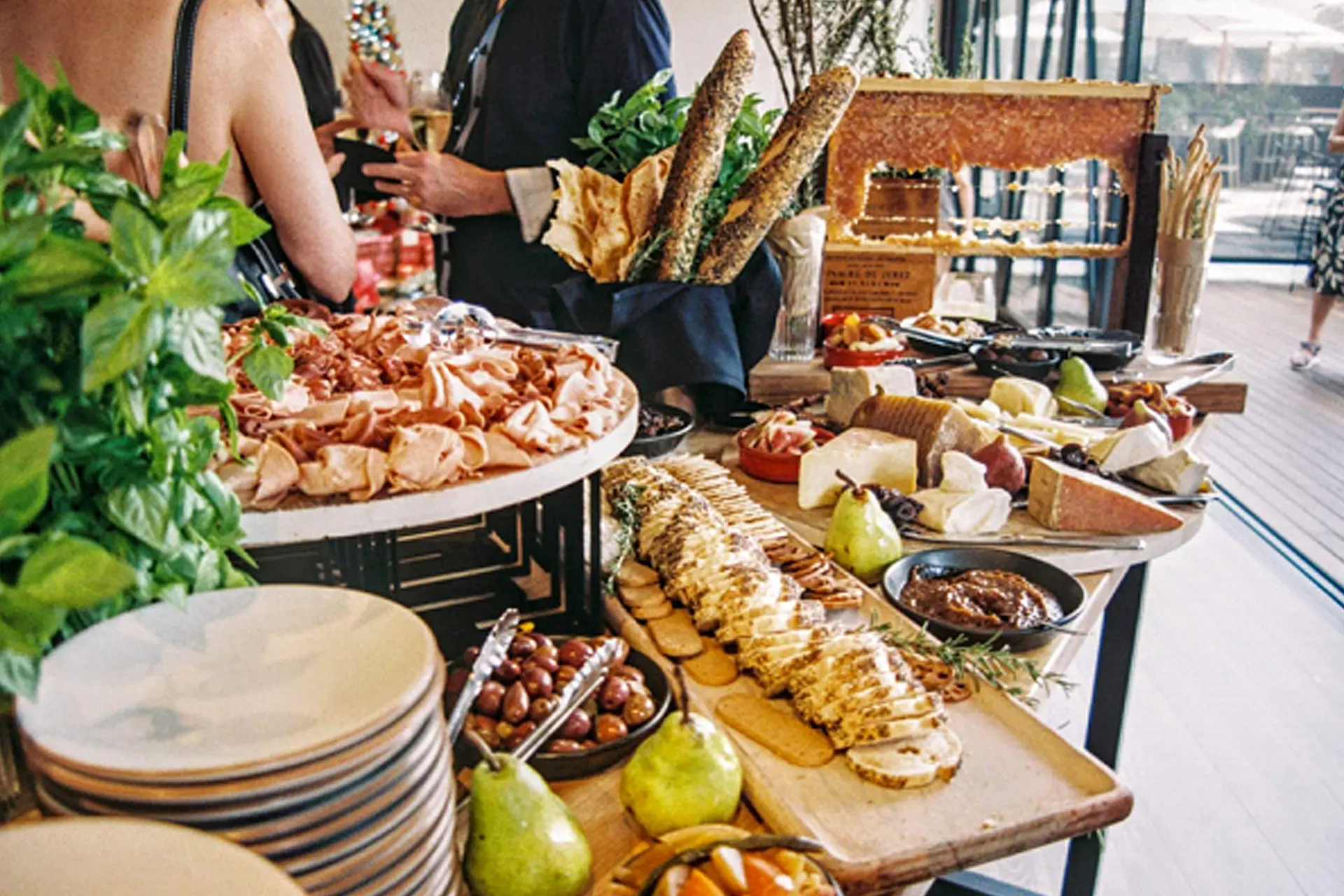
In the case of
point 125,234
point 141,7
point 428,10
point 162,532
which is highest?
point 428,10

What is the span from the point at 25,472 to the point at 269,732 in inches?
8.7

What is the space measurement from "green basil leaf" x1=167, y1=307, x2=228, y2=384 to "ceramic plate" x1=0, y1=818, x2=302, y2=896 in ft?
0.91

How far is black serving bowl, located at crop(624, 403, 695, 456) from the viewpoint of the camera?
202 cm

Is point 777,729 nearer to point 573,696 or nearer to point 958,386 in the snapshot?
point 573,696

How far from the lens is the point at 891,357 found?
2.65 metres

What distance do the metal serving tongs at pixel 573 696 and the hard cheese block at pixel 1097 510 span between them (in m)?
0.90

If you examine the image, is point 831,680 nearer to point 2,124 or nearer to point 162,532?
point 162,532

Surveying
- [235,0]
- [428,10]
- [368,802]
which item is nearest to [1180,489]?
[368,802]

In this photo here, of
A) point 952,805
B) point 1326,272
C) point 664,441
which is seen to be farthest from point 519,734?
point 1326,272

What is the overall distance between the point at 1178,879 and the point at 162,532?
8.08ft

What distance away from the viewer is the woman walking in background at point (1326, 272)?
632 centimetres

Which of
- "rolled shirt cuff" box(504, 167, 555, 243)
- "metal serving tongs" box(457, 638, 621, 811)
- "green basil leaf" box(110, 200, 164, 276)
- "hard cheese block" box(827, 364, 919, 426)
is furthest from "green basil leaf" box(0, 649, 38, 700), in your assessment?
"rolled shirt cuff" box(504, 167, 555, 243)

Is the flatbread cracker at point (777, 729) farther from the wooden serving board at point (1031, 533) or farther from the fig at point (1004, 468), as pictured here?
the fig at point (1004, 468)

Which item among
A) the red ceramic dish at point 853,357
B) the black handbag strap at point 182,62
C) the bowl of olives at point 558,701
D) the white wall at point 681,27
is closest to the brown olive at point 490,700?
the bowl of olives at point 558,701
